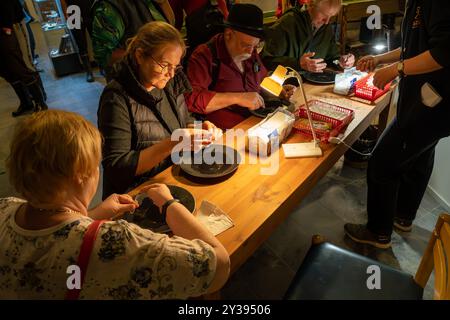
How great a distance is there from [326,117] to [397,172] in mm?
487

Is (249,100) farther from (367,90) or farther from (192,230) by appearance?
(192,230)

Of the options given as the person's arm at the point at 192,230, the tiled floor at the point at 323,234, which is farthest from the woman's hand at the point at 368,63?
the person's arm at the point at 192,230

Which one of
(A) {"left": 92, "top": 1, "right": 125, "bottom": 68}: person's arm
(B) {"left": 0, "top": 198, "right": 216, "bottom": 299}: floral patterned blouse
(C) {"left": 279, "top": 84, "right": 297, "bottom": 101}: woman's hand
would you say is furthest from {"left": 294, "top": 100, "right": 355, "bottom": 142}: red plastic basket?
(A) {"left": 92, "top": 1, "right": 125, "bottom": 68}: person's arm

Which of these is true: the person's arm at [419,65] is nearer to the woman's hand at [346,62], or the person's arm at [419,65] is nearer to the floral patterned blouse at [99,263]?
the woman's hand at [346,62]

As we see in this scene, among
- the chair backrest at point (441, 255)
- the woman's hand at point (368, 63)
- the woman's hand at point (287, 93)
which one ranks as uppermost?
the woman's hand at point (368, 63)

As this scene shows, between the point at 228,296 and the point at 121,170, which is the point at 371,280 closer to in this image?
the point at 228,296

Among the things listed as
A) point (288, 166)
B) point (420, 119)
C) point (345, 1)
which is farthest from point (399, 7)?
point (288, 166)

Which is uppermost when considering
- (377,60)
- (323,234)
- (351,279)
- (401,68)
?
(401,68)

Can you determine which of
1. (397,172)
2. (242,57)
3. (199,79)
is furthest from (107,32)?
(397,172)

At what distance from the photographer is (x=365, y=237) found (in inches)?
83.1

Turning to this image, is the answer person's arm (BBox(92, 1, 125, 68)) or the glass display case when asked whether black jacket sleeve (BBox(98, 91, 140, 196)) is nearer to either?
person's arm (BBox(92, 1, 125, 68))

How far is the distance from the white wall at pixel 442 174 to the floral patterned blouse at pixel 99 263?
2198mm

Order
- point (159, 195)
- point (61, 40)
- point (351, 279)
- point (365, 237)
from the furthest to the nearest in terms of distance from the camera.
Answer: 1. point (61, 40)
2. point (365, 237)
3. point (351, 279)
4. point (159, 195)

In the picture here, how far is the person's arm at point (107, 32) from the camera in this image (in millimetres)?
2309
